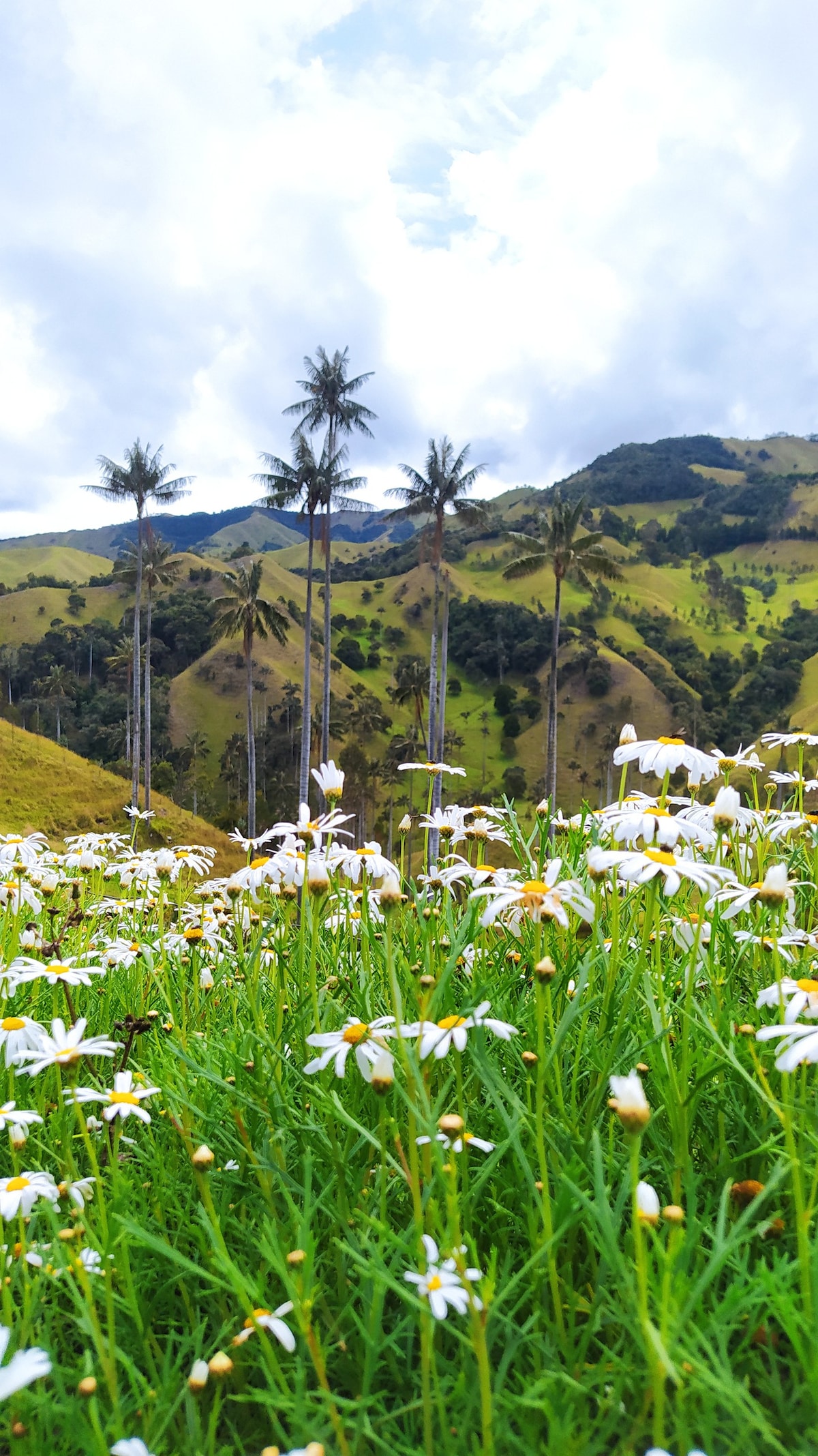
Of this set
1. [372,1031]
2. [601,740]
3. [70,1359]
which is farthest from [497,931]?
[601,740]

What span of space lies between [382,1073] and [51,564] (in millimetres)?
166212

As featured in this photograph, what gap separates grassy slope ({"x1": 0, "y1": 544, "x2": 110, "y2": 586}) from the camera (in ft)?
474

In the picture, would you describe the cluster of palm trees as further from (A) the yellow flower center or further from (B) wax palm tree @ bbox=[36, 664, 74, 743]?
(B) wax palm tree @ bbox=[36, 664, 74, 743]

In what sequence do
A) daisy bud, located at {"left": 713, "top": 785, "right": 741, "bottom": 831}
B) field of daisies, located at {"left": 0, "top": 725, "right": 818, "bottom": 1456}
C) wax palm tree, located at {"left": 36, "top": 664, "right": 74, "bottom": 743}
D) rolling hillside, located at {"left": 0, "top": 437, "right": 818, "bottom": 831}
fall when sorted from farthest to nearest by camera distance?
rolling hillside, located at {"left": 0, "top": 437, "right": 818, "bottom": 831}, wax palm tree, located at {"left": 36, "top": 664, "right": 74, "bottom": 743}, daisy bud, located at {"left": 713, "top": 785, "right": 741, "bottom": 831}, field of daisies, located at {"left": 0, "top": 725, "right": 818, "bottom": 1456}

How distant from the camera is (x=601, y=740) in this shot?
78.1m

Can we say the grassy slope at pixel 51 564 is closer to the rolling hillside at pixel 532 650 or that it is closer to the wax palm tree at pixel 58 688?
the rolling hillside at pixel 532 650

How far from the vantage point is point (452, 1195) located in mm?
1130

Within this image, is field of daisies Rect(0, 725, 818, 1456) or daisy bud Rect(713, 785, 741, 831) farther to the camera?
daisy bud Rect(713, 785, 741, 831)

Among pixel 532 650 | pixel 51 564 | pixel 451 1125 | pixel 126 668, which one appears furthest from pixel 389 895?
pixel 51 564

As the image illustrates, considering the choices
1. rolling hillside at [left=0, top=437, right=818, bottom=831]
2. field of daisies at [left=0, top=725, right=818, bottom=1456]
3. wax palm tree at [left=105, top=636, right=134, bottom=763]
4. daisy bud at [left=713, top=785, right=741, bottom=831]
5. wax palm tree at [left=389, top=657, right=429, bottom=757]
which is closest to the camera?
field of daisies at [left=0, top=725, right=818, bottom=1456]

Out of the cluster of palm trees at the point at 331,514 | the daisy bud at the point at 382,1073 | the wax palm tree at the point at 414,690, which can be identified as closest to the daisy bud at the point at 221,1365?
the daisy bud at the point at 382,1073

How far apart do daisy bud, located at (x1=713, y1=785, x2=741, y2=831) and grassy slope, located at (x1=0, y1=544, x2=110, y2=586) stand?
510 feet

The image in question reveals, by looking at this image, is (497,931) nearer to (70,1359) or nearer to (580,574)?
(70,1359)

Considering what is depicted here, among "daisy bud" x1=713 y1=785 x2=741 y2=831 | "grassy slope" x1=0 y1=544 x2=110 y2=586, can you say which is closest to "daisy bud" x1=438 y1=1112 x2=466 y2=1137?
"daisy bud" x1=713 y1=785 x2=741 y2=831
